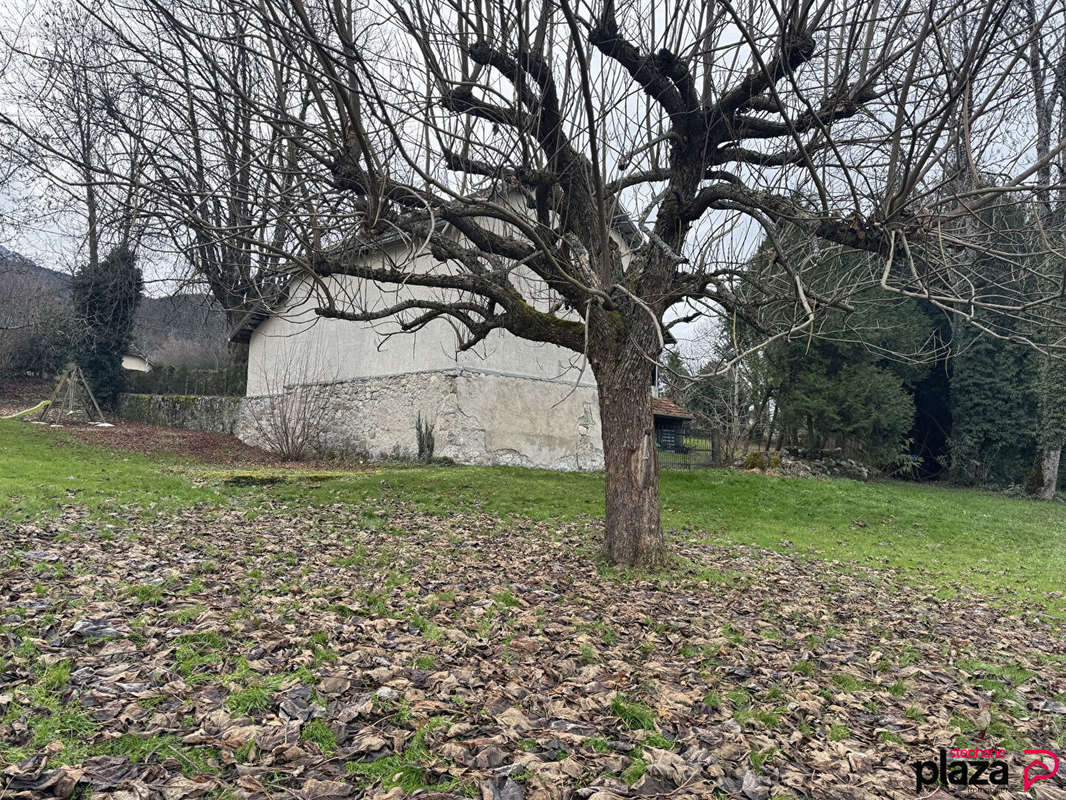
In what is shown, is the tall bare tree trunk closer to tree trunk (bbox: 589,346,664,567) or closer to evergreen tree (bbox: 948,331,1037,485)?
tree trunk (bbox: 589,346,664,567)

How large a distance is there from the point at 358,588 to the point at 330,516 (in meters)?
3.50

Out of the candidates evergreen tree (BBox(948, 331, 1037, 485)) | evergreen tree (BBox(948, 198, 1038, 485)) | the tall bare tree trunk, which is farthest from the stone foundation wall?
evergreen tree (BBox(948, 198, 1038, 485))

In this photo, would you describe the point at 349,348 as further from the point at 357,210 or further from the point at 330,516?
the point at 357,210

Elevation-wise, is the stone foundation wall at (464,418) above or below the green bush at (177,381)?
below

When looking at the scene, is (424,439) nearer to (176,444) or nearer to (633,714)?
(176,444)

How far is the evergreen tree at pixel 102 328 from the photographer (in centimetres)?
1816

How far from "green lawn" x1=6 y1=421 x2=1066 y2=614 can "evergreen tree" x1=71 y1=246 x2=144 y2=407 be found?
601cm

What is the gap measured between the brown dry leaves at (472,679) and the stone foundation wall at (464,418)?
748 centimetres

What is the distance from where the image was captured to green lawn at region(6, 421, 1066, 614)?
762 cm

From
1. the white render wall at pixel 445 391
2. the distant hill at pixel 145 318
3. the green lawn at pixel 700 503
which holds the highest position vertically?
the distant hill at pixel 145 318

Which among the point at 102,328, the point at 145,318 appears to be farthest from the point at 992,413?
the point at 145,318

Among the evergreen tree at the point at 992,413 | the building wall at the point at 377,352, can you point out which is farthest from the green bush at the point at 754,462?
the evergreen tree at the point at 992,413

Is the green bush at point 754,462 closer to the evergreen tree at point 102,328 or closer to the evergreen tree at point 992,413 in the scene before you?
the evergreen tree at point 992,413

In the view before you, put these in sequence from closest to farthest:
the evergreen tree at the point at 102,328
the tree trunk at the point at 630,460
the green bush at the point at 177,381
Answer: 1. the tree trunk at the point at 630,460
2. the evergreen tree at the point at 102,328
3. the green bush at the point at 177,381
